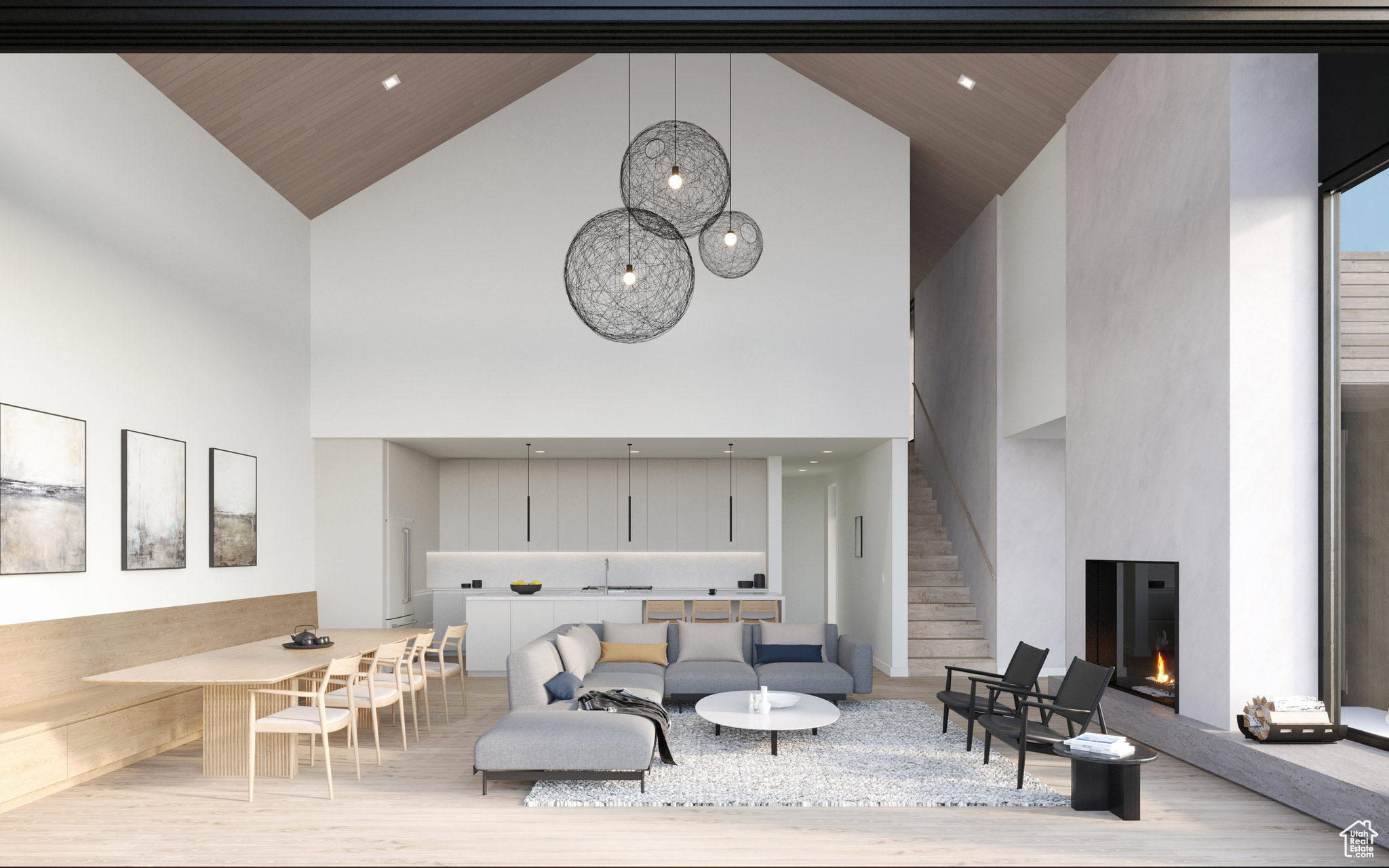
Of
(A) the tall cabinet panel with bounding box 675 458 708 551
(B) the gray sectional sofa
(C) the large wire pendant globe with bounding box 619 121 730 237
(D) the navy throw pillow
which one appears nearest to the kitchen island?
(B) the gray sectional sofa

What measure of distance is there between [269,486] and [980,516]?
25.0 feet

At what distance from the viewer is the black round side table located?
4.93 metres

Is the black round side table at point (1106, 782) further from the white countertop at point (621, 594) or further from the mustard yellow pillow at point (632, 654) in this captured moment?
the white countertop at point (621, 594)

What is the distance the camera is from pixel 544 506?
12.1m

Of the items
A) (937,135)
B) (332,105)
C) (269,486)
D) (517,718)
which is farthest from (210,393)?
(937,135)

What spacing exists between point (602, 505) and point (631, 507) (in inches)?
15.1

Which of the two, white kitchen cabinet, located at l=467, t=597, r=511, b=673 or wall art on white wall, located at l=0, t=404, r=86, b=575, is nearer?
wall art on white wall, located at l=0, t=404, r=86, b=575

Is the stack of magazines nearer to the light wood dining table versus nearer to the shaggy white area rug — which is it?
the shaggy white area rug

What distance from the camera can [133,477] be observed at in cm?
676

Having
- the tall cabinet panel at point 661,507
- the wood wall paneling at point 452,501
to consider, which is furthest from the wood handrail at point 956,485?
the wood wall paneling at point 452,501

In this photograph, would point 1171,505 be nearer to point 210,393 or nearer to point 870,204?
point 870,204

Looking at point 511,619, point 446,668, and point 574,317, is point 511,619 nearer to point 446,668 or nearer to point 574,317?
point 446,668

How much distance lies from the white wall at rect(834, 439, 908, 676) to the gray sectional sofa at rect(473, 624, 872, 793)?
5.03 feet

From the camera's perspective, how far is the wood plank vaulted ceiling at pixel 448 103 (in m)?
7.69
